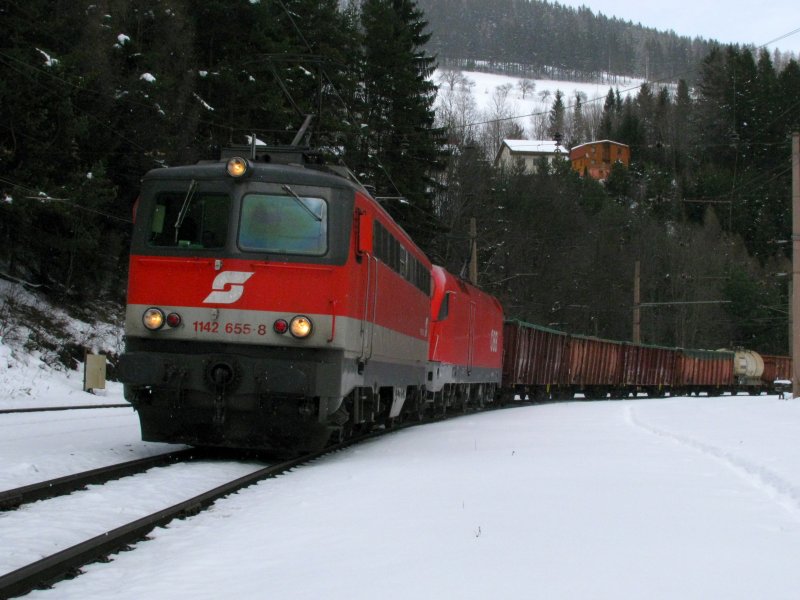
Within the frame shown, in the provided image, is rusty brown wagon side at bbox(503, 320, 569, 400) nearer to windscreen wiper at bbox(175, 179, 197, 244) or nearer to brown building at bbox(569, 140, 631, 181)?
windscreen wiper at bbox(175, 179, 197, 244)

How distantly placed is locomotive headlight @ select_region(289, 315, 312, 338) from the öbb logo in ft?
2.35

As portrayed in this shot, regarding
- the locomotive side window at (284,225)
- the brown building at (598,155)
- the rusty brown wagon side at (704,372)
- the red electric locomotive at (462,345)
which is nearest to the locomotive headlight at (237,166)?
the locomotive side window at (284,225)

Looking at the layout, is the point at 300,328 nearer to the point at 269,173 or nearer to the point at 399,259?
the point at 269,173

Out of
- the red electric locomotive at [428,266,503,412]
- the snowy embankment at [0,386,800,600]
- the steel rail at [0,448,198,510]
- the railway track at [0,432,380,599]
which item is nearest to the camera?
the railway track at [0,432,380,599]

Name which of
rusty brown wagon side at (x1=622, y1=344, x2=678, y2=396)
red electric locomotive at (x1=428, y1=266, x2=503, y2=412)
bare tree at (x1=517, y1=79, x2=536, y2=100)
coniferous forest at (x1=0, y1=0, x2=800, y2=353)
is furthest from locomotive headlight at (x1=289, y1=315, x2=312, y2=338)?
bare tree at (x1=517, y1=79, x2=536, y2=100)

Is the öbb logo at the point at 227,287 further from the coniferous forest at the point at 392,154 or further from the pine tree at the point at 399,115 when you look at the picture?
the pine tree at the point at 399,115

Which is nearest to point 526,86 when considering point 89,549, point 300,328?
point 300,328

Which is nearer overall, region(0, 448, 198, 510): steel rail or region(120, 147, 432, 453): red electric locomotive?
region(0, 448, 198, 510): steel rail

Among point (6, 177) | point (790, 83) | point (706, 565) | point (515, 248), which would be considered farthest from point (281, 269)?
point (790, 83)

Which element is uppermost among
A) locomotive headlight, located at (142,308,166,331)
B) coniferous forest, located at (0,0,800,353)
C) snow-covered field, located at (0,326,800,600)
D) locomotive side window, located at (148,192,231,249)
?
coniferous forest, located at (0,0,800,353)

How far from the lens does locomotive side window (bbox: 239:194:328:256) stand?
10164 millimetres

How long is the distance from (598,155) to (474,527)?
425 ft

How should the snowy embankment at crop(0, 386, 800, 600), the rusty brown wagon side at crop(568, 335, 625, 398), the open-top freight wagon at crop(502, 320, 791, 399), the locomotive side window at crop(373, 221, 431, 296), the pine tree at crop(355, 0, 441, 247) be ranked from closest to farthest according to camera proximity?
the snowy embankment at crop(0, 386, 800, 600) < the locomotive side window at crop(373, 221, 431, 296) < the open-top freight wagon at crop(502, 320, 791, 399) < the rusty brown wagon side at crop(568, 335, 625, 398) < the pine tree at crop(355, 0, 441, 247)

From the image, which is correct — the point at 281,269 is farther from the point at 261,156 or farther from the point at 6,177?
the point at 6,177
